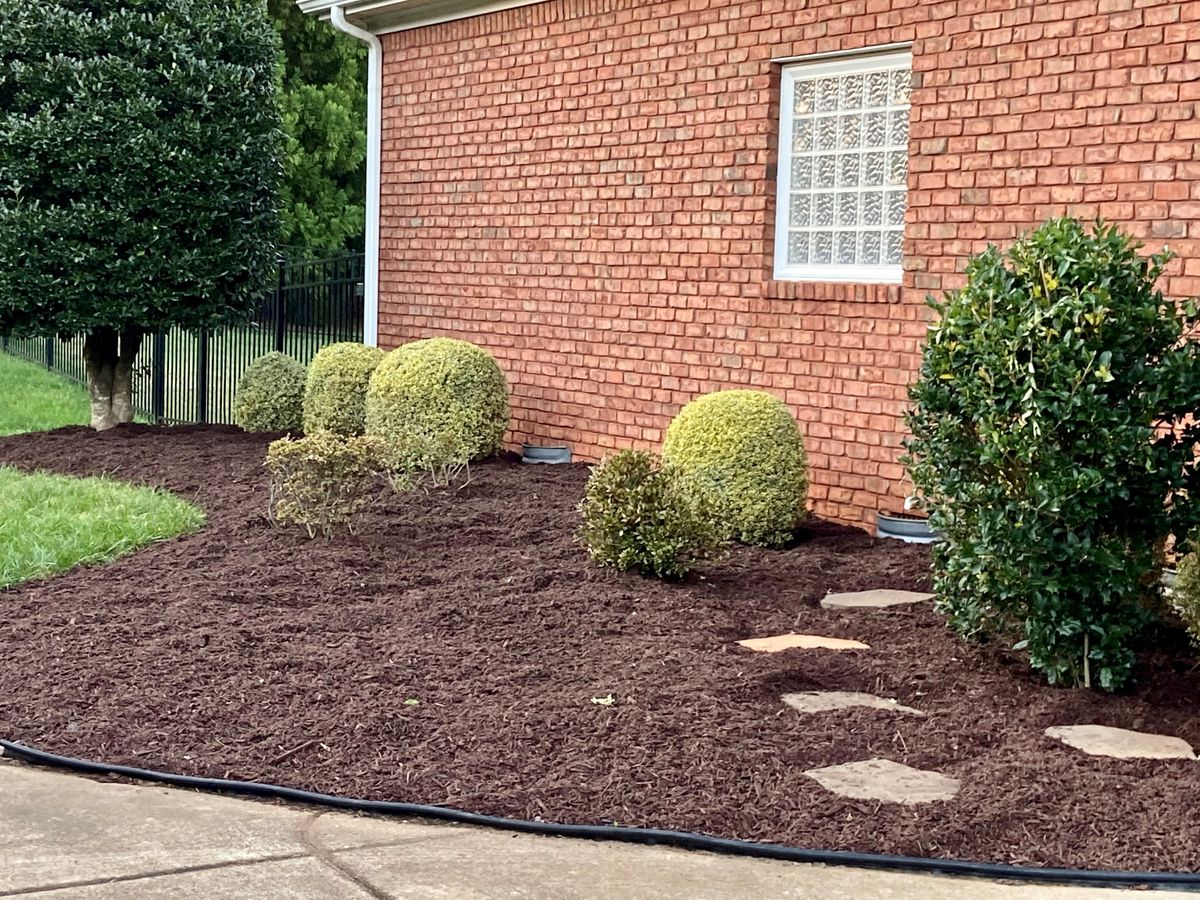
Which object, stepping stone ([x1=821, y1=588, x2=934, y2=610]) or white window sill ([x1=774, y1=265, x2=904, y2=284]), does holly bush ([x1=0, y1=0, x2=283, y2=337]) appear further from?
stepping stone ([x1=821, y1=588, x2=934, y2=610])

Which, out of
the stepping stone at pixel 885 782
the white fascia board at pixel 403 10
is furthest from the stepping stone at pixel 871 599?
the white fascia board at pixel 403 10

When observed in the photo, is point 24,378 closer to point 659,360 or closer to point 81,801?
point 659,360

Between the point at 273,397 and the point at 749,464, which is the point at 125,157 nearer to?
the point at 273,397

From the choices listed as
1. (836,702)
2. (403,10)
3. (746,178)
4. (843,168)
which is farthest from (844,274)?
(403,10)

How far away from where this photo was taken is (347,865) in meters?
3.80

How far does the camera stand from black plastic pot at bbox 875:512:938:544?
806 cm

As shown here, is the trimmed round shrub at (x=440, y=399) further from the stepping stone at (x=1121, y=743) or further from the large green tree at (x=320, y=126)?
the large green tree at (x=320, y=126)

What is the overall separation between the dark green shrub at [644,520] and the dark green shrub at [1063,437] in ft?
5.30

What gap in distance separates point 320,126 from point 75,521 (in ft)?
80.3

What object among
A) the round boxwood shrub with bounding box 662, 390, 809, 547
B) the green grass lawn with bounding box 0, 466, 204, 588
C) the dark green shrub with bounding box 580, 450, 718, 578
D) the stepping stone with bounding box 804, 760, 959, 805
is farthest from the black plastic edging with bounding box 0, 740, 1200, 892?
the round boxwood shrub with bounding box 662, 390, 809, 547

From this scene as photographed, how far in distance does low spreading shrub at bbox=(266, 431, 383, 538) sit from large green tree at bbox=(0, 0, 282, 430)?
4.76 m

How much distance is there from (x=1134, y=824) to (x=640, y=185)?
6603 mm

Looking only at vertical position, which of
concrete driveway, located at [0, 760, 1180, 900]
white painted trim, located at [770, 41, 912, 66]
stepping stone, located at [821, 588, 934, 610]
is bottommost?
concrete driveway, located at [0, 760, 1180, 900]

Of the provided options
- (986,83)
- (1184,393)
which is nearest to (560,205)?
(986,83)
